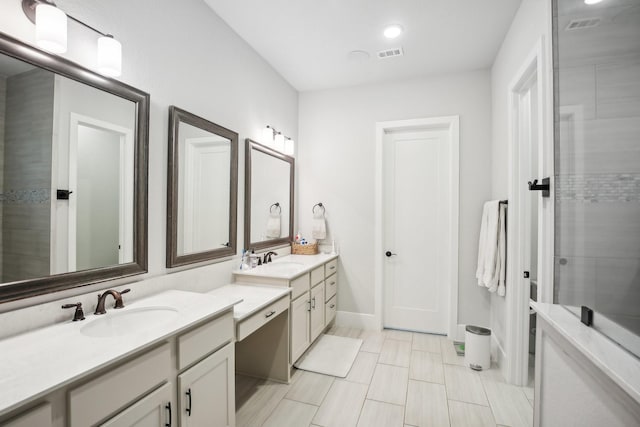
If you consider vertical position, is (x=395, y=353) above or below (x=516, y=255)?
below

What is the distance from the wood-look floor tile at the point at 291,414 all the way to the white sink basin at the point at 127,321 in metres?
1.01

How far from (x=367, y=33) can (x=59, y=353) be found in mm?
2801

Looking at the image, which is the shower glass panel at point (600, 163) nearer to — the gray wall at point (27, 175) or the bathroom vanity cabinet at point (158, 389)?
the bathroom vanity cabinet at point (158, 389)

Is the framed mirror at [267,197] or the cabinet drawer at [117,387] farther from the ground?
the framed mirror at [267,197]

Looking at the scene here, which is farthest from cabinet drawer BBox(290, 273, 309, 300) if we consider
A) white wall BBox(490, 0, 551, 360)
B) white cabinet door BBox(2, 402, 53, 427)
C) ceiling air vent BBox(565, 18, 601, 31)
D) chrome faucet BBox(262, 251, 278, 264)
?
ceiling air vent BBox(565, 18, 601, 31)

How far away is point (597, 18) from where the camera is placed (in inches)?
40.5

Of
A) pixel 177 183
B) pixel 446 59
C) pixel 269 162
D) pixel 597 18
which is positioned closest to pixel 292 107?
pixel 269 162

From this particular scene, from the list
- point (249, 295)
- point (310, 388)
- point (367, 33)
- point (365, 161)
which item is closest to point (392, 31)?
point (367, 33)

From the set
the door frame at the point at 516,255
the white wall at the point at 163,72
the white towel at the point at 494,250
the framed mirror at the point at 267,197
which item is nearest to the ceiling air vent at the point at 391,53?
the door frame at the point at 516,255

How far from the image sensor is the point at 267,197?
2984mm

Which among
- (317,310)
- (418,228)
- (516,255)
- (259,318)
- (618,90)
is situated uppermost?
(618,90)

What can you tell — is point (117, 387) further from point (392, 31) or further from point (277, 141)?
point (392, 31)

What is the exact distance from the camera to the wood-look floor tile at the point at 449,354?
8.82ft

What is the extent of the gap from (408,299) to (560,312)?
227 cm
